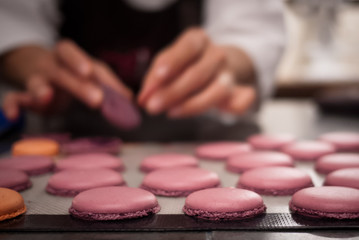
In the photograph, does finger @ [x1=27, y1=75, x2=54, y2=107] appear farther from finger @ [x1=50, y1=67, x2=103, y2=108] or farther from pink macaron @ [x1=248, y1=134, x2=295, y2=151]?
pink macaron @ [x1=248, y1=134, x2=295, y2=151]

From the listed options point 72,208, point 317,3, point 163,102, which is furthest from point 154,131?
point 317,3

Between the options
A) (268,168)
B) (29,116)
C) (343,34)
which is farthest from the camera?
(343,34)

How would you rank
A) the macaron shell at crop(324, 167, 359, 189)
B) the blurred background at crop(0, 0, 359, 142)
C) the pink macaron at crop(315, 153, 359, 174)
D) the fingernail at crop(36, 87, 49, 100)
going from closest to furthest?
the macaron shell at crop(324, 167, 359, 189)
the pink macaron at crop(315, 153, 359, 174)
the fingernail at crop(36, 87, 49, 100)
the blurred background at crop(0, 0, 359, 142)

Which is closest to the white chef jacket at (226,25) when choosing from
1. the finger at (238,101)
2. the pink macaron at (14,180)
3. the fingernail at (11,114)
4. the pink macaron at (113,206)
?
the finger at (238,101)

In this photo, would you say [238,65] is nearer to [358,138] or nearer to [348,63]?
[358,138]

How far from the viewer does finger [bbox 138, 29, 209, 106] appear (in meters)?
1.31

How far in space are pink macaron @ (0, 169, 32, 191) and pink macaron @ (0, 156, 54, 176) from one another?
8 cm

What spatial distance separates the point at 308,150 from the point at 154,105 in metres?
0.50

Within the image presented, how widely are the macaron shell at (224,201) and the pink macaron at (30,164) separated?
496mm

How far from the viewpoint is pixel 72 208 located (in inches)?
30.4

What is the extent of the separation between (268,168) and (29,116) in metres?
1.64

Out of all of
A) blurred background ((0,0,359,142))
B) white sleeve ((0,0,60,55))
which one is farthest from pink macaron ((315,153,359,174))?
blurred background ((0,0,359,142))

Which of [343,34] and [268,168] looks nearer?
[268,168]

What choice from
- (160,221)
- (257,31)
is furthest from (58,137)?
(257,31)
